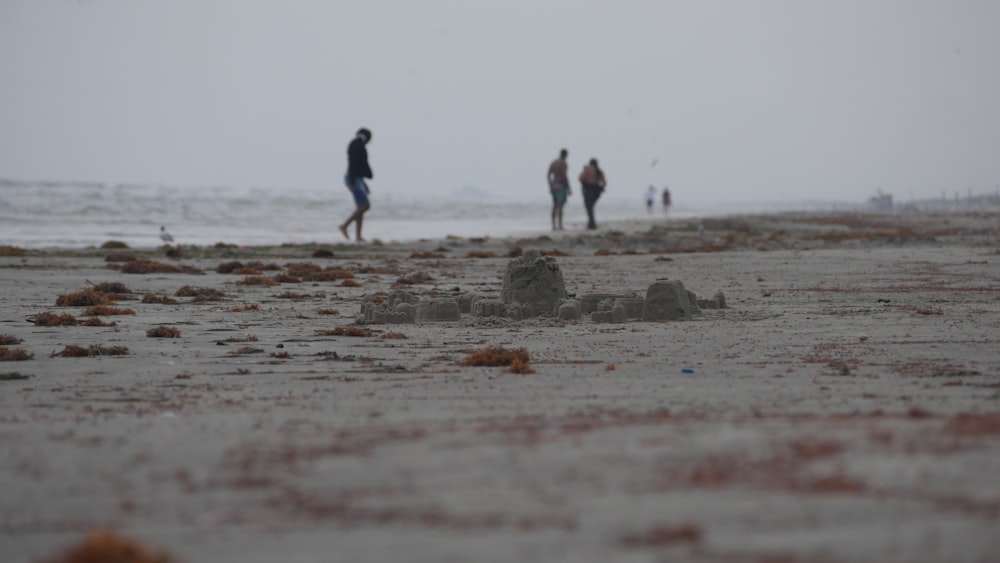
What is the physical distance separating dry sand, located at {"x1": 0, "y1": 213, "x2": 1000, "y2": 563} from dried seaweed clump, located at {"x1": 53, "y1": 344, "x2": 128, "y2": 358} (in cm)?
13

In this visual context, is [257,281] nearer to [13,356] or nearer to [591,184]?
[13,356]

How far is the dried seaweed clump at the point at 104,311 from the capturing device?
31.1 feet

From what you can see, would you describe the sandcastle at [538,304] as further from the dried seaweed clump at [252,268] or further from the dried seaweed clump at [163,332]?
the dried seaweed clump at [252,268]

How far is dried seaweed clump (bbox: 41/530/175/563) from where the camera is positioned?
3002mm

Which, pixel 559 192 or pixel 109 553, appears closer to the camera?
Result: pixel 109 553

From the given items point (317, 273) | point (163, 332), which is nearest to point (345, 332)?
point (163, 332)

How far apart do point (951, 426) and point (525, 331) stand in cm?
476

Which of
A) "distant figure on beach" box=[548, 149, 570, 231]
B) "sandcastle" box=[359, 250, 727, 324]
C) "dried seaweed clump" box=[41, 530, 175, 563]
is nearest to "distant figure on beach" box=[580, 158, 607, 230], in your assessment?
"distant figure on beach" box=[548, 149, 570, 231]

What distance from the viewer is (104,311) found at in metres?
9.62

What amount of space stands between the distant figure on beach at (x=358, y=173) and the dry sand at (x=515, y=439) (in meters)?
13.8

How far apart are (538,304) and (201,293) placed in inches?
155

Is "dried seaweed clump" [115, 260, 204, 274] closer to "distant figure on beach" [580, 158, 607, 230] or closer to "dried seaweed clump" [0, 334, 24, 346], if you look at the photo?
"dried seaweed clump" [0, 334, 24, 346]

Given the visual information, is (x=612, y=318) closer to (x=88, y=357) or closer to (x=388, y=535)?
(x=88, y=357)

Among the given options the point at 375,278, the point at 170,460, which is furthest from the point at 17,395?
the point at 375,278
